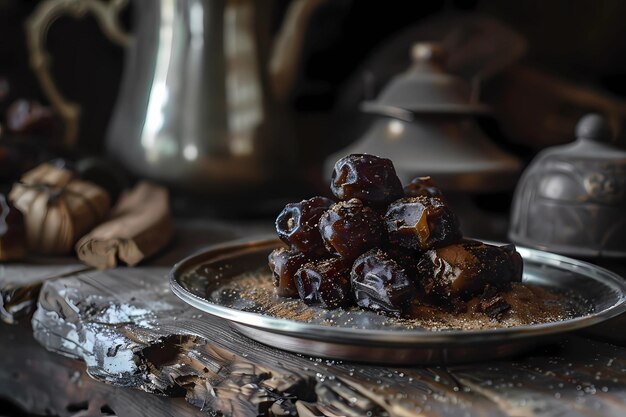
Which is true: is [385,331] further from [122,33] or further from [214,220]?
[122,33]

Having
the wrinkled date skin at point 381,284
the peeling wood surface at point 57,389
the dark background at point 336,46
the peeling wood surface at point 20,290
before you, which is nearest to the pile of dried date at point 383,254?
the wrinkled date skin at point 381,284

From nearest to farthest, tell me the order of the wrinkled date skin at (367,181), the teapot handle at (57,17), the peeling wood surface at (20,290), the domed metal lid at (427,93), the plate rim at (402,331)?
1. the plate rim at (402,331)
2. the wrinkled date skin at (367,181)
3. the peeling wood surface at (20,290)
4. the domed metal lid at (427,93)
5. the teapot handle at (57,17)

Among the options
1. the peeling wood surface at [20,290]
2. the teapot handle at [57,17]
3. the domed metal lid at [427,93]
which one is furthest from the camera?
the teapot handle at [57,17]

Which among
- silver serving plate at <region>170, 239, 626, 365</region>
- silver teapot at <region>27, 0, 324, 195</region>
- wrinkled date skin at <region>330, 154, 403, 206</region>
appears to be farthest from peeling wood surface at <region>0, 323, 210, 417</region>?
silver teapot at <region>27, 0, 324, 195</region>

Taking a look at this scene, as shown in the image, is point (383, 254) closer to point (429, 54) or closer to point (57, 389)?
point (57, 389)

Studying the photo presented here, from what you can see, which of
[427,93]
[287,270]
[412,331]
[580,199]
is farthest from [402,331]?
[427,93]

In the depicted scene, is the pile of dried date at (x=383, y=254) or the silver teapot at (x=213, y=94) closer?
the pile of dried date at (x=383, y=254)

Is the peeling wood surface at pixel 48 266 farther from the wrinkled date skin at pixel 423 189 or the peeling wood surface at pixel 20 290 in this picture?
the wrinkled date skin at pixel 423 189
